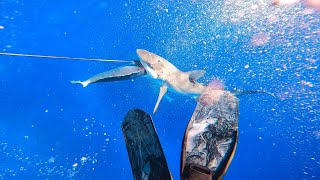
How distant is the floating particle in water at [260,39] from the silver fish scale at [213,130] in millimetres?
7702

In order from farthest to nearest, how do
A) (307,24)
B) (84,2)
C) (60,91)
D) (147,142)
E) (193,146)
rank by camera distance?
(60,91), (84,2), (307,24), (193,146), (147,142)

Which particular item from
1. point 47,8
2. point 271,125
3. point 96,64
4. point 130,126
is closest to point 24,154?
point 96,64

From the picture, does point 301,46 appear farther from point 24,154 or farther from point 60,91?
point 24,154

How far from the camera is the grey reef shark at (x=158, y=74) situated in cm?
531

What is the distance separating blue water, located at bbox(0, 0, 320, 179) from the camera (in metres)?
9.84

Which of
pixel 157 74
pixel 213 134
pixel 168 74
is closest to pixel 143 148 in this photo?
pixel 213 134

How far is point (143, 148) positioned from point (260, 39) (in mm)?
9229

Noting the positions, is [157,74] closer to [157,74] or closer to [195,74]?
[157,74]

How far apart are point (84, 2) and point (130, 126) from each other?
10.7 m

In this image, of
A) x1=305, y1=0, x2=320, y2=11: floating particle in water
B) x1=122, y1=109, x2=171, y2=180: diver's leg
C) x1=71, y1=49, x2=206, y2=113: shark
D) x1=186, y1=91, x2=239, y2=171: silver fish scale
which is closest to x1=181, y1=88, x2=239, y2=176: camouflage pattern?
x1=186, y1=91, x2=239, y2=171: silver fish scale

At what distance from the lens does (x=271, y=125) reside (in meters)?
14.7

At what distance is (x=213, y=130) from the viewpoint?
8.64 ft

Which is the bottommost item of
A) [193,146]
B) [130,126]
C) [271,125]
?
[193,146]

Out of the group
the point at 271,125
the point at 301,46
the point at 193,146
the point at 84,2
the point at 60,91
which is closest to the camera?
the point at 193,146
